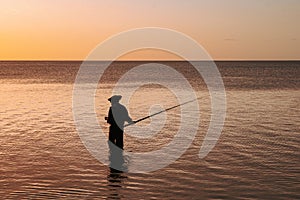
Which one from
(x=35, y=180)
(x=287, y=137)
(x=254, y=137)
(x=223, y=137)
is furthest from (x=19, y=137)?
(x=287, y=137)

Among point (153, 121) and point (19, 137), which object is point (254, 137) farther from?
point (19, 137)

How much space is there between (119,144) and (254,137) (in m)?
6.09

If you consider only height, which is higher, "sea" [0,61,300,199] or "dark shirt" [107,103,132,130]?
"dark shirt" [107,103,132,130]

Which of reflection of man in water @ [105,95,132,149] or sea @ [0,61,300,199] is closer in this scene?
sea @ [0,61,300,199]

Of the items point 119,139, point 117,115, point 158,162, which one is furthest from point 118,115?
point 158,162

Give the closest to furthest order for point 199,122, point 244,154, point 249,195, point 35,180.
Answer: point 249,195 < point 35,180 < point 244,154 < point 199,122

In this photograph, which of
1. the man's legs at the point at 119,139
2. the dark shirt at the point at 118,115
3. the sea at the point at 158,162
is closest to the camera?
the sea at the point at 158,162

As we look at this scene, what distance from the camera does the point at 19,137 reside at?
18031 millimetres

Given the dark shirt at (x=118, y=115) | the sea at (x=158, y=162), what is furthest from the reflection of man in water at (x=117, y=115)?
the sea at (x=158, y=162)

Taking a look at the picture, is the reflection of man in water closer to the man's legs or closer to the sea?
the man's legs

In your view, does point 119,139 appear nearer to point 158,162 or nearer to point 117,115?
point 117,115

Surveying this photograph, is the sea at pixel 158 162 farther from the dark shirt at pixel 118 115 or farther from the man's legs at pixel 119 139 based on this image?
the dark shirt at pixel 118 115

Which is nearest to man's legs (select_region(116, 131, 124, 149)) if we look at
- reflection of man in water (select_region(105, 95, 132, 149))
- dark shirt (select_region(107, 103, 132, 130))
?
reflection of man in water (select_region(105, 95, 132, 149))

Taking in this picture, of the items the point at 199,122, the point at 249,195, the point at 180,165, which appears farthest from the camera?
the point at 199,122
